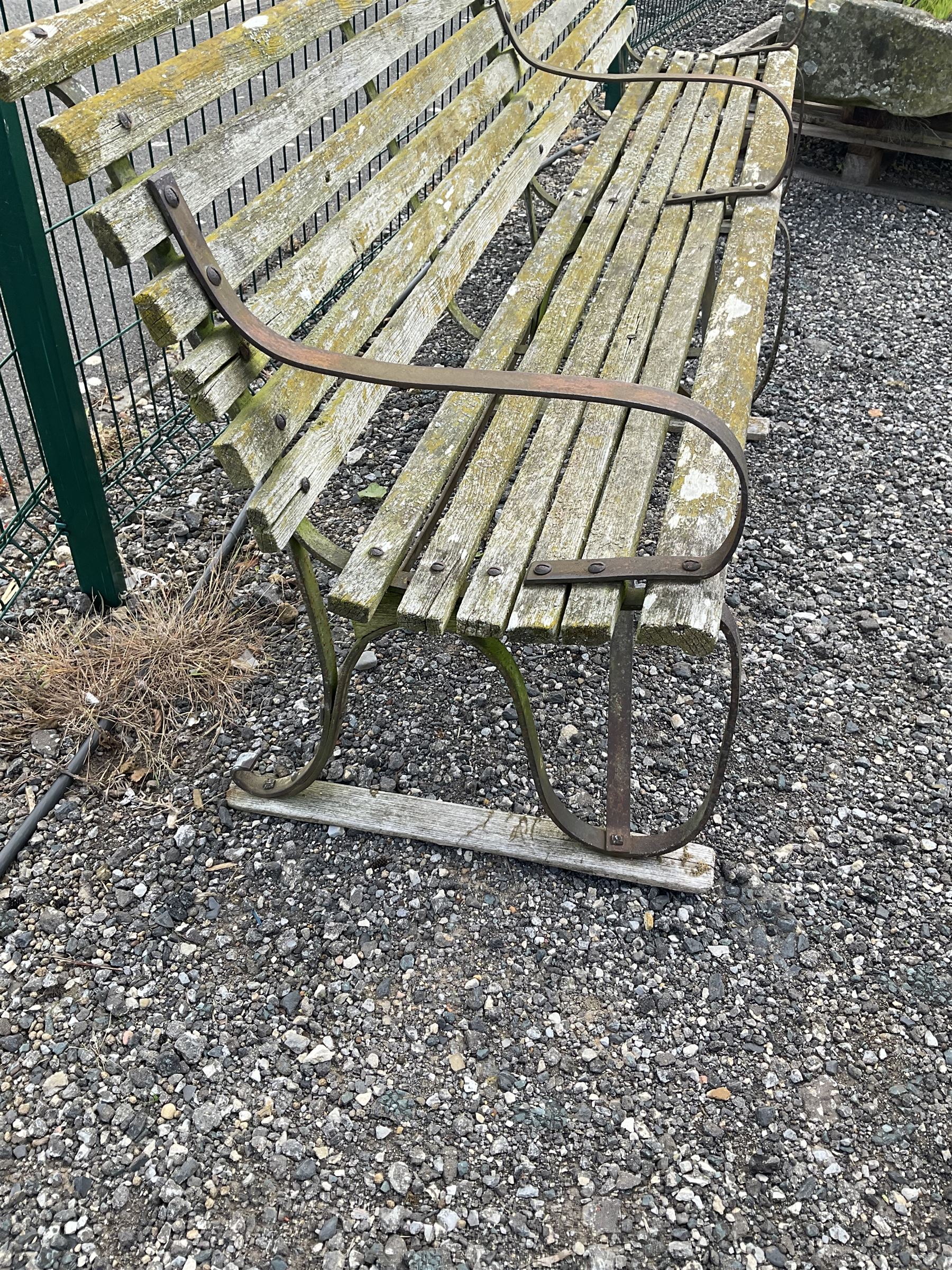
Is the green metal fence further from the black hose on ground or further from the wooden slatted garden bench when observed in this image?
the black hose on ground

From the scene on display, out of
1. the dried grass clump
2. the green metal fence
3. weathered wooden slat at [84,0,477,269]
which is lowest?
the dried grass clump

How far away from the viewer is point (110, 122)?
158 cm

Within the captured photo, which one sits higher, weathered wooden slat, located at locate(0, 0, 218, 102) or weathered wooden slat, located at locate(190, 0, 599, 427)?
weathered wooden slat, located at locate(0, 0, 218, 102)

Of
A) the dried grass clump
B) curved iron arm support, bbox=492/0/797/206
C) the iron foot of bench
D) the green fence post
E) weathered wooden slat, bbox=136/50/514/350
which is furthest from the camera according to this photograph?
curved iron arm support, bbox=492/0/797/206

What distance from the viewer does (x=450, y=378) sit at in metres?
1.74

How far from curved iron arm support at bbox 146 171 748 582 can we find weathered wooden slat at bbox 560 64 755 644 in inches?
2.8

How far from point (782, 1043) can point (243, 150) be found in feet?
6.12

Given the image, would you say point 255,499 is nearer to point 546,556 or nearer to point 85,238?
point 546,556

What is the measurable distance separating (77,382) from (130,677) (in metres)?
0.68

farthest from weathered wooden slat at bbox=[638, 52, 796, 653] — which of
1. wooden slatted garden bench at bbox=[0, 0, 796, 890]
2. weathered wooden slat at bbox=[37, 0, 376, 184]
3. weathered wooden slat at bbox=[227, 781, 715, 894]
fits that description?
weathered wooden slat at bbox=[37, 0, 376, 184]

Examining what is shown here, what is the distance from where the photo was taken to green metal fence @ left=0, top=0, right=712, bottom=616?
2.23 metres

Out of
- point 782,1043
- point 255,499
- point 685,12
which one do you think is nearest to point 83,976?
point 255,499

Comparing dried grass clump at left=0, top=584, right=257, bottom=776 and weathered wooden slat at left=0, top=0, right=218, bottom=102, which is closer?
weathered wooden slat at left=0, top=0, right=218, bottom=102

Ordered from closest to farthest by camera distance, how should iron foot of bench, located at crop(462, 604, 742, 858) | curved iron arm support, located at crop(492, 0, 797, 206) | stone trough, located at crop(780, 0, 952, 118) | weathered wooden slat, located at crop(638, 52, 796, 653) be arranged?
1. weathered wooden slat, located at crop(638, 52, 796, 653)
2. iron foot of bench, located at crop(462, 604, 742, 858)
3. curved iron arm support, located at crop(492, 0, 797, 206)
4. stone trough, located at crop(780, 0, 952, 118)
